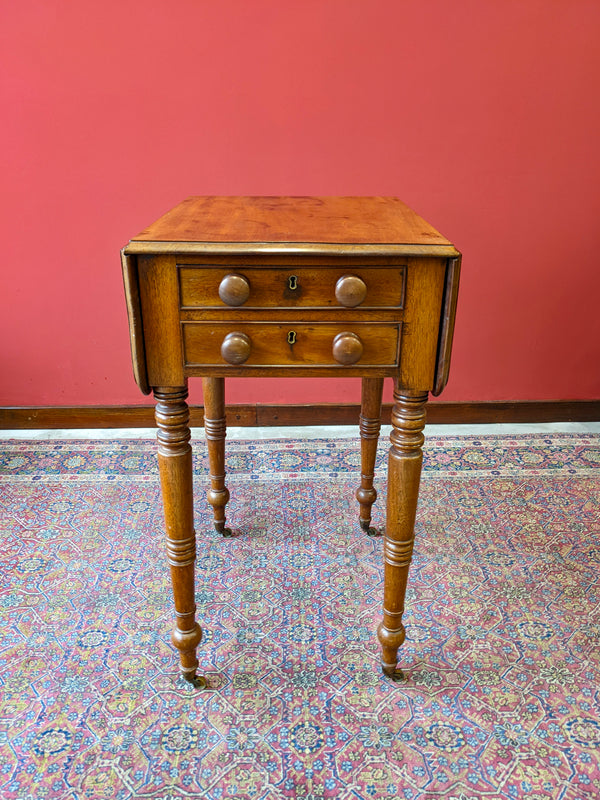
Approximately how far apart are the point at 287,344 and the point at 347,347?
0.13m

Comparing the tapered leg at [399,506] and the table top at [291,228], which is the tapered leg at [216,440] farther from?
the tapered leg at [399,506]

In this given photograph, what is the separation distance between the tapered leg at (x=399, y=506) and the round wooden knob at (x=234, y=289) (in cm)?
40

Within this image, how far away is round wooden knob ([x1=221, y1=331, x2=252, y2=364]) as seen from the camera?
1313 mm

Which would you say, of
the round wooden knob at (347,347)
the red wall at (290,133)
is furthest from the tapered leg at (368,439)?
the red wall at (290,133)

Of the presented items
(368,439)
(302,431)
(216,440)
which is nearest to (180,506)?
(216,440)

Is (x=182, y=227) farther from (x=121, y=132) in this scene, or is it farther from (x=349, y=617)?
(x=121, y=132)

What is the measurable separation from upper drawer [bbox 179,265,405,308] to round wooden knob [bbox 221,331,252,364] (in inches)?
2.6

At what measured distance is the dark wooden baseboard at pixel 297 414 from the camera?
2.96 meters

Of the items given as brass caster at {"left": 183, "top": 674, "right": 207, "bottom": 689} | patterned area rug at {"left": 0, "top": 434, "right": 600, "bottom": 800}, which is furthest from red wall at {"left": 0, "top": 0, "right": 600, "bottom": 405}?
brass caster at {"left": 183, "top": 674, "right": 207, "bottom": 689}

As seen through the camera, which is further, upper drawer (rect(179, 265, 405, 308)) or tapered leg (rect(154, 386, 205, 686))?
tapered leg (rect(154, 386, 205, 686))

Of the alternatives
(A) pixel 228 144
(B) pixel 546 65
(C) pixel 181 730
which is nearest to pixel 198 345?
(C) pixel 181 730

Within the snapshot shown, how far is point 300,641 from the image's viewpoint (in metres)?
1.74

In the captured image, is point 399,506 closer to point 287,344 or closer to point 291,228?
point 287,344

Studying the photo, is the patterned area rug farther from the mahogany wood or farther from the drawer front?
the mahogany wood
